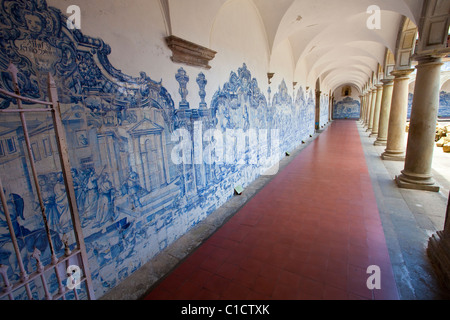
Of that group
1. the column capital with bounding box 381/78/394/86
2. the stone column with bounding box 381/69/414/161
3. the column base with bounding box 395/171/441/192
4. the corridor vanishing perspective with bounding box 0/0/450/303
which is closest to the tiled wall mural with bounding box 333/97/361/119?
the column capital with bounding box 381/78/394/86

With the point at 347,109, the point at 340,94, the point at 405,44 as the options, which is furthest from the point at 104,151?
the point at 340,94

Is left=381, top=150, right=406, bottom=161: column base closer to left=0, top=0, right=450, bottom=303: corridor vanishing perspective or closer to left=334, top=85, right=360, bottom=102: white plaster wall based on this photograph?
left=0, top=0, right=450, bottom=303: corridor vanishing perspective

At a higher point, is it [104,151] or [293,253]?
[104,151]

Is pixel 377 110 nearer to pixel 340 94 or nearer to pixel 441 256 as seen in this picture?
pixel 441 256

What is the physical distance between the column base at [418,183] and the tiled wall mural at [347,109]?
35.7 m

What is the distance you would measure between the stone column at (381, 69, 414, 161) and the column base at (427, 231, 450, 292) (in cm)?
625

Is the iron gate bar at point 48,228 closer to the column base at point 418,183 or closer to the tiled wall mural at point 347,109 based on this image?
the column base at point 418,183

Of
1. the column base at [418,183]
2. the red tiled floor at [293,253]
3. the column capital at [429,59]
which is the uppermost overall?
the column capital at [429,59]

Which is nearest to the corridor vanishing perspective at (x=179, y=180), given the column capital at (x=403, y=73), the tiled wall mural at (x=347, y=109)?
the column capital at (x=403, y=73)

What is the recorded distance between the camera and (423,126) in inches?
205

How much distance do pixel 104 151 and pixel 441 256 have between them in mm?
4242

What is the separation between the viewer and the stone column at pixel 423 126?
16.2ft

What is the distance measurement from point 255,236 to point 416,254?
2232 mm

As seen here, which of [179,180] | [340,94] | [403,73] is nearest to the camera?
[179,180]
